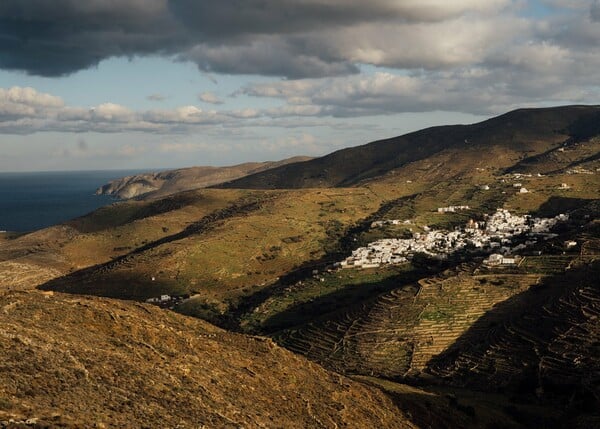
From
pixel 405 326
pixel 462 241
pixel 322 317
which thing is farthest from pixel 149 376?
pixel 462 241

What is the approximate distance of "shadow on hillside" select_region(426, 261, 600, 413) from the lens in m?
51.3

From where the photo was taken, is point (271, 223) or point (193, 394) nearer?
point (193, 394)

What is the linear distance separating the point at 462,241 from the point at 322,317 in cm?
6236

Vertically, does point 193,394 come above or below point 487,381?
above

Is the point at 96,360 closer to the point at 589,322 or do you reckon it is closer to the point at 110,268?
the point at 589,322

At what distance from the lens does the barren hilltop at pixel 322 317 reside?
2555 centimetres

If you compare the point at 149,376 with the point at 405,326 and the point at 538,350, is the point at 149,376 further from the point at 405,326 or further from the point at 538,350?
the point at 405,326

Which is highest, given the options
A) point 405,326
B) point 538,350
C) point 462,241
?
point 462,241

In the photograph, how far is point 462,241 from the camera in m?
133

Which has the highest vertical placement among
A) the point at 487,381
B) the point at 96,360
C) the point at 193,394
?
the point at 96,360

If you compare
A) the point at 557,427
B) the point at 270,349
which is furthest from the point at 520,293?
the point at 270,349

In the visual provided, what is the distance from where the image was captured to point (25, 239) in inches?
7382

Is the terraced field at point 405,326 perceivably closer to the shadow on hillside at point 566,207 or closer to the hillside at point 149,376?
the hillside at point 149,376

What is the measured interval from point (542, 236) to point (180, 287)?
84.9 meters
